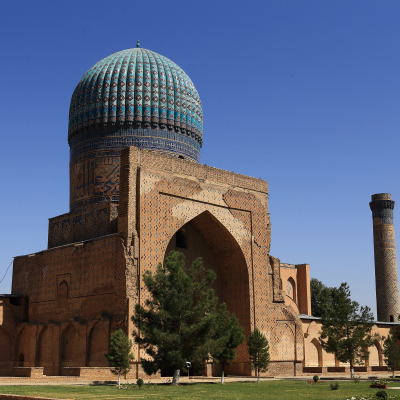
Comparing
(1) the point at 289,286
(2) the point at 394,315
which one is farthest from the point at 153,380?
(2) the point at 394,315

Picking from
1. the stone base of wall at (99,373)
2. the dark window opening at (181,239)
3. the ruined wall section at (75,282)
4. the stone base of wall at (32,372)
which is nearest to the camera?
the stone base of wall at (32,372)

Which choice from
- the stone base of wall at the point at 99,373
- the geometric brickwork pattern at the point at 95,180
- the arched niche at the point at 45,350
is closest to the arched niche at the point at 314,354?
the stone base of wall at the point at 99,373

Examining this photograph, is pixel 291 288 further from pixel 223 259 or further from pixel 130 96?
pixel 130 96

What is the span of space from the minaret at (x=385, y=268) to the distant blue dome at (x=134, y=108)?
13497mm

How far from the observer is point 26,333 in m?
16.0

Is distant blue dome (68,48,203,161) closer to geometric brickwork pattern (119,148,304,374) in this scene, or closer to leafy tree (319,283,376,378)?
geometric brickwork pattern (119,148,304,374)

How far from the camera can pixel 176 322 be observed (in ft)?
39.9

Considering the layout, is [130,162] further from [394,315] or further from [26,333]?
[394,315]

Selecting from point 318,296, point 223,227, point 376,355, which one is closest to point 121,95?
point 223,227

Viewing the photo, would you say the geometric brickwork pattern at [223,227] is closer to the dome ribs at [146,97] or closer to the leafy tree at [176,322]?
the leafy tree at [176,322]

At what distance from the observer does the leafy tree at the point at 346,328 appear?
15.7 meters

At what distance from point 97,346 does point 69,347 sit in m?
1.16

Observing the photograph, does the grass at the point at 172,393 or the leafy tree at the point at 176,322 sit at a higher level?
the leafy tree at the point at 176,322

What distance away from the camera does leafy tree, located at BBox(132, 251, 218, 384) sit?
11828 mm
